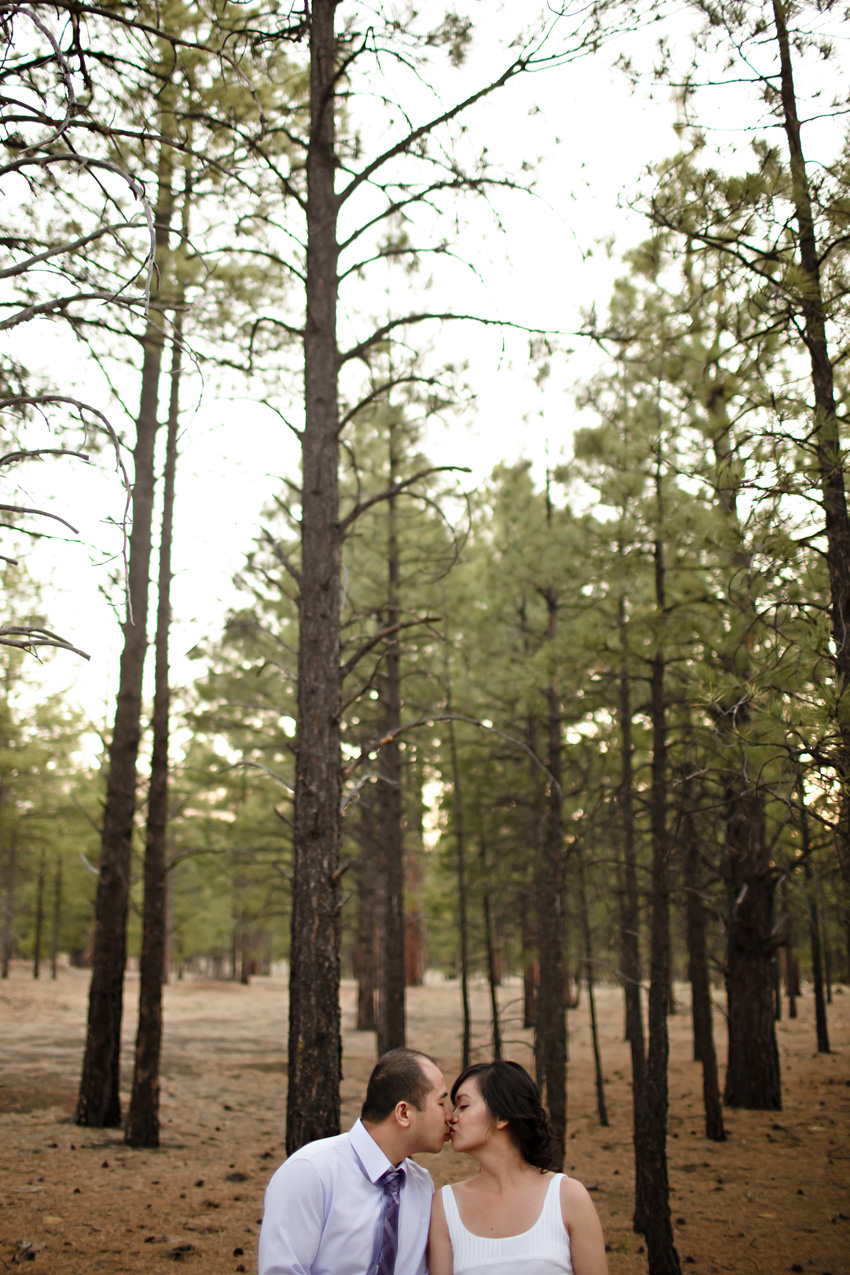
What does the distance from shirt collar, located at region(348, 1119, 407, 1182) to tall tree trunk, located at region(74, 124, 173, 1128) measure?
6779 mm

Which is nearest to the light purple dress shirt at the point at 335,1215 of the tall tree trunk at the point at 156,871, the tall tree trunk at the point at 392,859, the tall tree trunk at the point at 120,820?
the tall tree trunk at the point at 156,871

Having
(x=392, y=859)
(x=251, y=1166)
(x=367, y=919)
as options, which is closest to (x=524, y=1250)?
(x=251, y=1166)

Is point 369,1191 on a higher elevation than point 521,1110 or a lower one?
lower

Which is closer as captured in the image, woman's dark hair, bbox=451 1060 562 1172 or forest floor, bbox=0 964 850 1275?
woman's dark hair, bbox=451 1060 562 1172

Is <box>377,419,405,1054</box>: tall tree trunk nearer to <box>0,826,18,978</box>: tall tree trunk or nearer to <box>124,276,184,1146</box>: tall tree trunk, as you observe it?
<box>124,276,184,1146</box>: tall tree trunk

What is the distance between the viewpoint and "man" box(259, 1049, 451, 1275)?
217 cm

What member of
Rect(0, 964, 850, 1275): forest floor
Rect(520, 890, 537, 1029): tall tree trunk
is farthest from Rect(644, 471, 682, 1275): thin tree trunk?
Rect(520, 890, 537, 1029): tall tree trunk

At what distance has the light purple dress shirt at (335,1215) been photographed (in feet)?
7.06

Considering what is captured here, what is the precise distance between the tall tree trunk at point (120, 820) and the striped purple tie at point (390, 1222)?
6843 mm

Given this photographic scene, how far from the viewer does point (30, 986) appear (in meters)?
24.3

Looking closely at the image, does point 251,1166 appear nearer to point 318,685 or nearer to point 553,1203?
point 318,685

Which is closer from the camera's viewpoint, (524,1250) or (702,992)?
(524,1250)

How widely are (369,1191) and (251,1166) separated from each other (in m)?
6.85

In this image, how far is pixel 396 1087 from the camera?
7.74 ft
